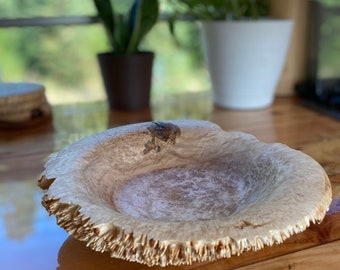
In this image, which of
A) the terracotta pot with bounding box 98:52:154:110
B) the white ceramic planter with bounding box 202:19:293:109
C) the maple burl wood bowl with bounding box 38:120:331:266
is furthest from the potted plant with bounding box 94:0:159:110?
the maple burl wood bowl with bounding box 38:120:331:266

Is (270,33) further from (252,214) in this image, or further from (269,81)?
(252,214)

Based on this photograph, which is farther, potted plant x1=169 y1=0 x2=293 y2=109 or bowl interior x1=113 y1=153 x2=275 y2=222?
potted plant x1=169 y1=0 x2=293 y2=109

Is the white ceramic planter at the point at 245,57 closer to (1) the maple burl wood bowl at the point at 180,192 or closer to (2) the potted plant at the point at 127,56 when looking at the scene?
(2) the potted plant at the point at 127,56

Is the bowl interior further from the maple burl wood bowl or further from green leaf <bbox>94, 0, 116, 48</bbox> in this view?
green leaf <bbox>94, 0, 116, 48</bbox>

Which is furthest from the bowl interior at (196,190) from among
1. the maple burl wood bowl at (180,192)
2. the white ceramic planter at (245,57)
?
the white ceramic planter at (245,57)

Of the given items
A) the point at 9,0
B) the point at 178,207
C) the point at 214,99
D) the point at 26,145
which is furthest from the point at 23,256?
the point at 9,0

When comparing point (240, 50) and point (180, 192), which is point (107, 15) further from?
point (180, 192)

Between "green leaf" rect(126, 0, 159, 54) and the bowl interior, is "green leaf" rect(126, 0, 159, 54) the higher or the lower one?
the higher one

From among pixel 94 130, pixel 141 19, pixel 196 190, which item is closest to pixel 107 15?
pixel 141 19
